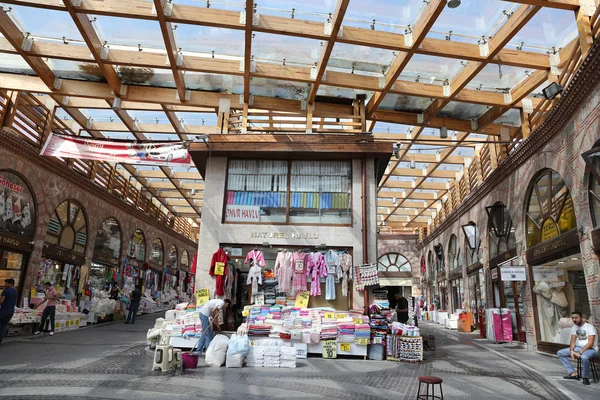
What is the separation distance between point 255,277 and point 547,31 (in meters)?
9.06

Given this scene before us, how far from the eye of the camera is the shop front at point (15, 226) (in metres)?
11.9

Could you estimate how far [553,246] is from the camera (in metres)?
9.52

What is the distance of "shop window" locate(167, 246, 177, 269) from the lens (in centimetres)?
2600

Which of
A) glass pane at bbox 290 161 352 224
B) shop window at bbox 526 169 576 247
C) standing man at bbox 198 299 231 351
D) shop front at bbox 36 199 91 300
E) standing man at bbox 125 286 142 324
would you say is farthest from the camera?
standing man at bbox 125 286 142 324

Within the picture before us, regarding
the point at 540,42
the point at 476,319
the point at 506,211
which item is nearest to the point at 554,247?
the point at 506,211

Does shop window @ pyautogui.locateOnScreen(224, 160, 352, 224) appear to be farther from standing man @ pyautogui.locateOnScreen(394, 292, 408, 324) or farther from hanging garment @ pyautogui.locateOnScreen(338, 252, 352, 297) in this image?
standing man @ pyautogui.locateOnScreen(394, 292, 408, 324)

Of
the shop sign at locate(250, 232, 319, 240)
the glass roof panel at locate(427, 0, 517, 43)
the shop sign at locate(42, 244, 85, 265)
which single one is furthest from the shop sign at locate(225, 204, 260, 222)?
the shop sign at locate(42, 244, 85, 265)

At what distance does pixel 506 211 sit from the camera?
522 inches

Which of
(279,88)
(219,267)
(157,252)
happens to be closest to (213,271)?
(219,267)

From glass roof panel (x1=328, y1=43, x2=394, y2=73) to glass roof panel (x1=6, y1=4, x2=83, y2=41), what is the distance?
650cm

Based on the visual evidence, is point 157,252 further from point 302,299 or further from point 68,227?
point 302,299

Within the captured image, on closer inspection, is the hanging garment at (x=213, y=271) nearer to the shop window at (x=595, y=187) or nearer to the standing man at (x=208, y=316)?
the standing man at (x=208, y=316)

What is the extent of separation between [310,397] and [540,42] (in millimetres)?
9699

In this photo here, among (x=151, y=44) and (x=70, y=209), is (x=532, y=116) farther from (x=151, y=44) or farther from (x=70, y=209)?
(x=70, y=209)
